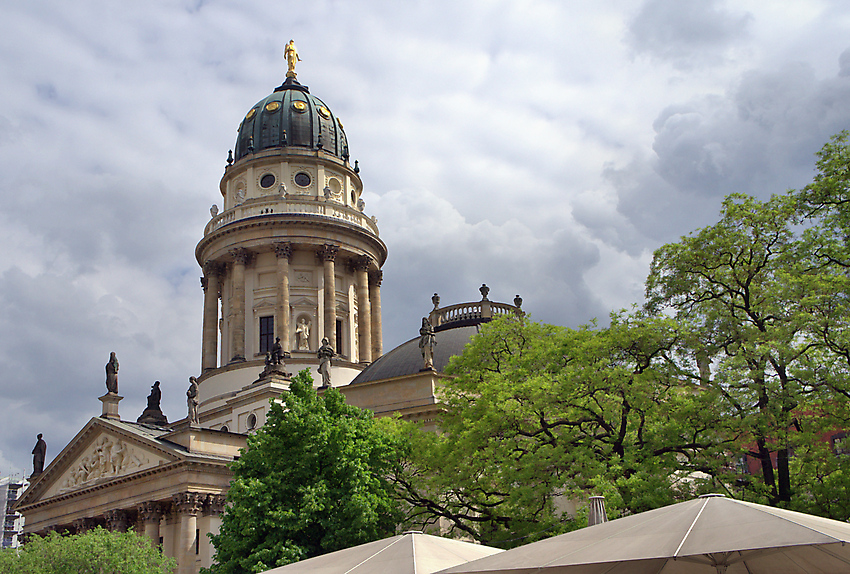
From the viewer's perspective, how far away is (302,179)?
215 ft

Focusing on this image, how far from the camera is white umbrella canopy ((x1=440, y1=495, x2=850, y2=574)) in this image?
29.7 ft

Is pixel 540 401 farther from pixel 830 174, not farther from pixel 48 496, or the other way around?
pixel 48 496

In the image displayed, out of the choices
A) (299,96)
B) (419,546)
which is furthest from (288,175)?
(419,546)

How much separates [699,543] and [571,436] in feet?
53.7

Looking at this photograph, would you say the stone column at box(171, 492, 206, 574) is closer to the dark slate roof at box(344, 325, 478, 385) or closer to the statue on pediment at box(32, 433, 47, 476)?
the dark slate roof at box(344, 325, 478, 385)

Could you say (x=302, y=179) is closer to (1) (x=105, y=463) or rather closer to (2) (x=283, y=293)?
(2) (x=283, y=293)

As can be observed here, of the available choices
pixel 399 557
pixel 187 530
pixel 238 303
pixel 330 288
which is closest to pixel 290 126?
pixel 330 288

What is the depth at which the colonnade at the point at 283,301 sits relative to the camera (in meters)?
60.4

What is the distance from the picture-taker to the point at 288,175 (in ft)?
213

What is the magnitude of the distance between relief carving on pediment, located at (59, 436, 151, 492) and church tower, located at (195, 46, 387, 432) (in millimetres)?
8761

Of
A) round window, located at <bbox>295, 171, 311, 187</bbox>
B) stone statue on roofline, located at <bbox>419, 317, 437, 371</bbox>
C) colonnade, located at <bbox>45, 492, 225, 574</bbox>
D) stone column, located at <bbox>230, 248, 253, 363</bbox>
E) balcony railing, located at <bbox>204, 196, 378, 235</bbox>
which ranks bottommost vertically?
colonnade, located at <bbox>45, 492, 225, 574</bbox>

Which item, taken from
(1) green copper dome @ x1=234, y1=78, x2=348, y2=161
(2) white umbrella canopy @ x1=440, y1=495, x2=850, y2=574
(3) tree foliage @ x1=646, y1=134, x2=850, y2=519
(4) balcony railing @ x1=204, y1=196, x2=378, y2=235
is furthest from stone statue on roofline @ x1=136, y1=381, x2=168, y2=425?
(2) white umbrella canopy @ x1=440, y1=495, x2=850, y2=574

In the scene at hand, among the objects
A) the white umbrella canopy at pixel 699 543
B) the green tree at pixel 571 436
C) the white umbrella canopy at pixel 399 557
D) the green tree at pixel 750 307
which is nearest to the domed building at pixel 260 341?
the green tree at pixel 571 436

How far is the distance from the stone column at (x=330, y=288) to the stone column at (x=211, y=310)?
837 cm
